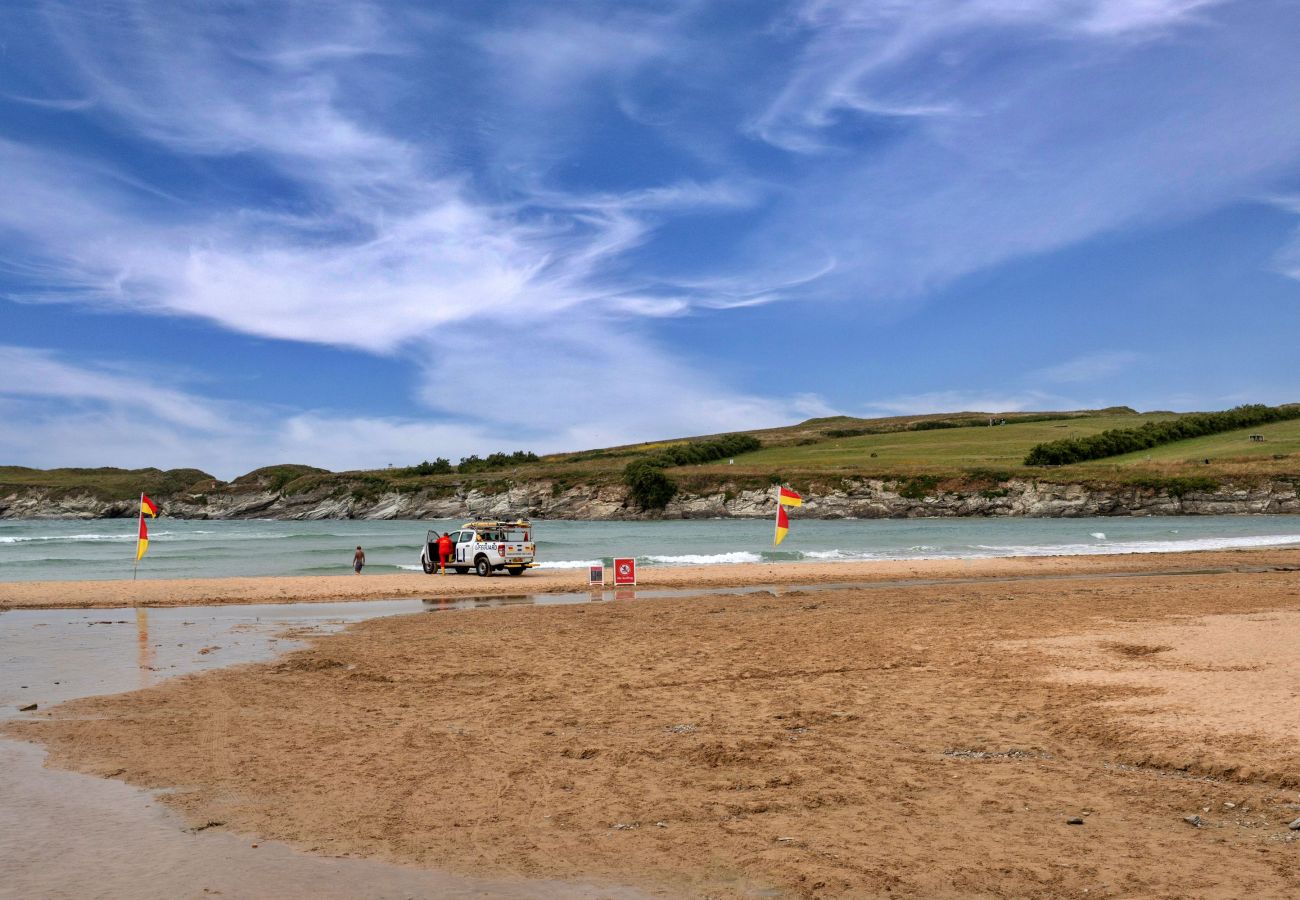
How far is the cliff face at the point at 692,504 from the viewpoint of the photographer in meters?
80.6

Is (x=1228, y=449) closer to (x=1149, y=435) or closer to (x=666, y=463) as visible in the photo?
(x=1149, y=435)

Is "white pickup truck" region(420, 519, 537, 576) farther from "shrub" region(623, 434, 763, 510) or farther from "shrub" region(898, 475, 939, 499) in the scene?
"shrub" region(623, 434, 763, 510)

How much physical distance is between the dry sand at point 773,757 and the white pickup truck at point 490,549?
58.7 feet

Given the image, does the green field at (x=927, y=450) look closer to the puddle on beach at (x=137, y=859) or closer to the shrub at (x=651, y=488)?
the shrub at (x=651, y=488)

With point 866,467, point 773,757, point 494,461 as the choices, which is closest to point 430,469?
point 494,461

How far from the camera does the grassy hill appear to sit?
84.8 metres

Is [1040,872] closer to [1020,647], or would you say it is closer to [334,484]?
[1020,647]

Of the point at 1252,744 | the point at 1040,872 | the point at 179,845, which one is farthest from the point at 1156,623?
the point at 179,845

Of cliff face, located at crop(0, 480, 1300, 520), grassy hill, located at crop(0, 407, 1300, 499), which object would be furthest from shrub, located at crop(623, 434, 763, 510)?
grassy hill, located at crop(0, 407, 1300, 499)

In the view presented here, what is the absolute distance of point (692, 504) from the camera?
9638 centimetres

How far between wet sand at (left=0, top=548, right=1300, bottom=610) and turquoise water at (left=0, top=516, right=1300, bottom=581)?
456 cm

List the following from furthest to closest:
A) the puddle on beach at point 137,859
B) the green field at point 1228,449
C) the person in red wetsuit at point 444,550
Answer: the green field at point 1228,449 → the person in red wetsuit at point 444,550 → the puddle on beach at point 137,859

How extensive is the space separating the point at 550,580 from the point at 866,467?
67.7 metres

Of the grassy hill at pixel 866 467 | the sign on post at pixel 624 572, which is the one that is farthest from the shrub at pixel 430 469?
the sign on post at pixel 624 572
